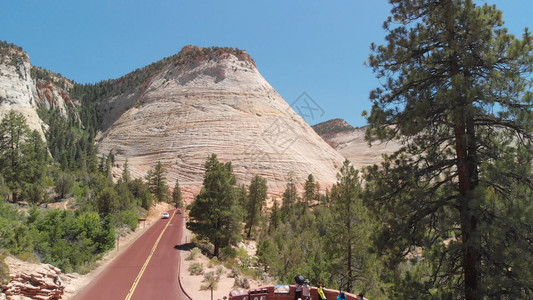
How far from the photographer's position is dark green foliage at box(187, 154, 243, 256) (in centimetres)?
2202

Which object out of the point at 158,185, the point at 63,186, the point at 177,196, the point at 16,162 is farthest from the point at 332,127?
the point at 16,162

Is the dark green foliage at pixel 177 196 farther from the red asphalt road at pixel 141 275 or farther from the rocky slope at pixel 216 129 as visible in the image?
the red asphalt road at pixel 141 275

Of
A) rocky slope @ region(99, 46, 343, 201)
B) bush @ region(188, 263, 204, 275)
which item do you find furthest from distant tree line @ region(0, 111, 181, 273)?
rocky slope @ region(99, 46, 343, 201)

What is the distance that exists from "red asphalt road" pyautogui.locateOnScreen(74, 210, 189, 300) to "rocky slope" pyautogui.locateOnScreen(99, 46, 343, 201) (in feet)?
106

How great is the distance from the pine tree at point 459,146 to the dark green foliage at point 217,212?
1556cm

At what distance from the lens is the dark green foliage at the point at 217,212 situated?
72.2 ft

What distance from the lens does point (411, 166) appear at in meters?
7.52

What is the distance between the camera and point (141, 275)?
1531 cm

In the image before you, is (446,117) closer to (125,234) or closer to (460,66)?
(460,66)

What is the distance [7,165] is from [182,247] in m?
23.1

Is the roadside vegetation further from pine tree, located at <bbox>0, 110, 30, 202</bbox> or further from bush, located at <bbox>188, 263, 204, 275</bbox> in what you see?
pine tree, located at <bbox>0, 110, 30, 202</bbox>

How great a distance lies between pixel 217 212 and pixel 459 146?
57.4 ft

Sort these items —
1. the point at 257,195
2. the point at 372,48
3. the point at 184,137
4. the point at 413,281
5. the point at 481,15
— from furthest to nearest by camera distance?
the point at 184,137 < the point at 257,195 < the point at 372,48 < the point at 413,281 < the point at 481,15

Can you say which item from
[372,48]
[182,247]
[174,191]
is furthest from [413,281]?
[174,191]
